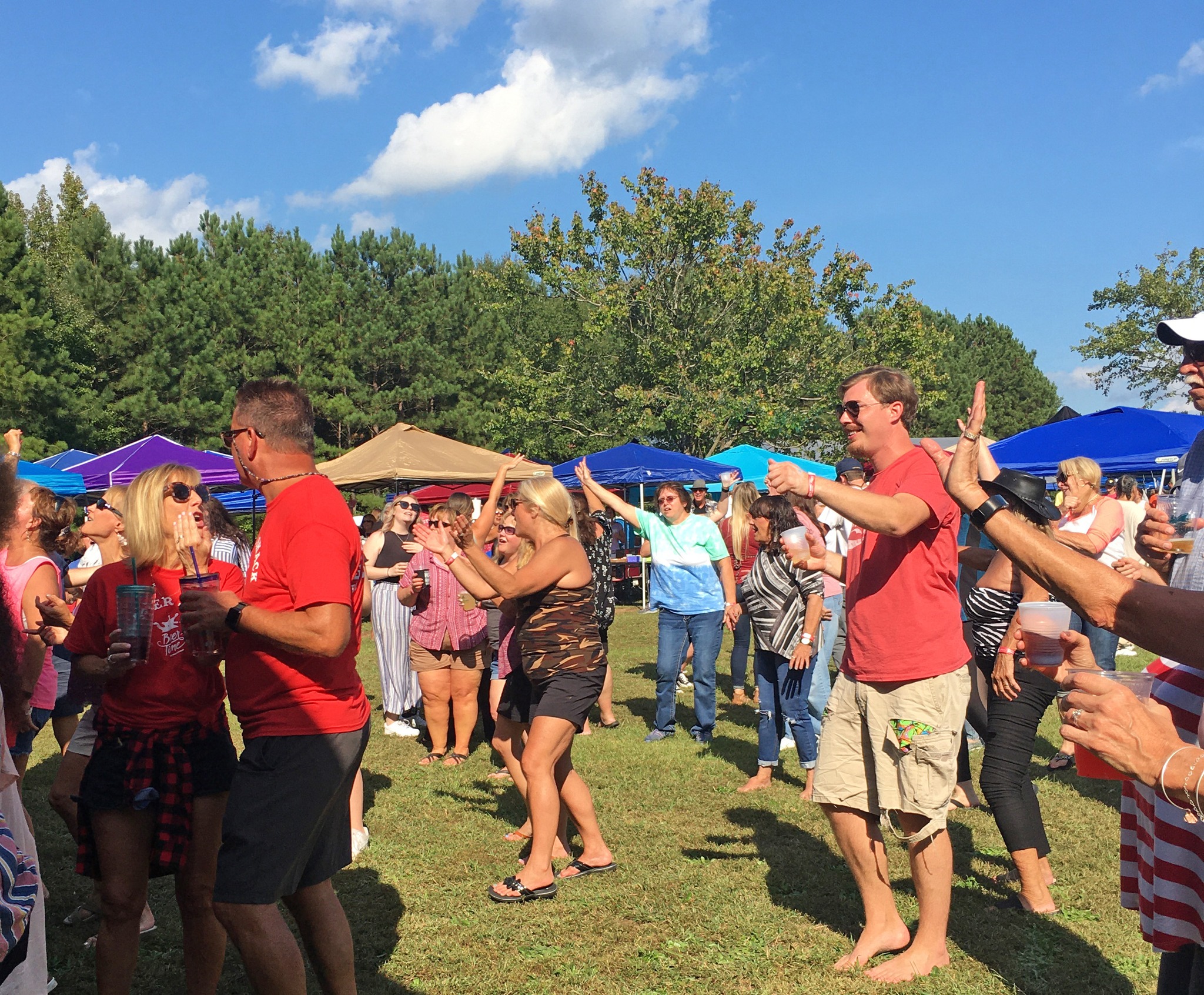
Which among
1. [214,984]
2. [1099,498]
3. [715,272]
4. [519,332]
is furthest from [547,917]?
[519,332]

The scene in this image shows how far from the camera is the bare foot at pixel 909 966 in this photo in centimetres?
372

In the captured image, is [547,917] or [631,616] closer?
[547,917]

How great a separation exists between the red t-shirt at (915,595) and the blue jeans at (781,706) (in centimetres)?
282

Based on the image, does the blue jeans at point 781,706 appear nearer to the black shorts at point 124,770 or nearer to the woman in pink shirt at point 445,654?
the woman in pink shirt at point 445,654

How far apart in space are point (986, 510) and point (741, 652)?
7479mm

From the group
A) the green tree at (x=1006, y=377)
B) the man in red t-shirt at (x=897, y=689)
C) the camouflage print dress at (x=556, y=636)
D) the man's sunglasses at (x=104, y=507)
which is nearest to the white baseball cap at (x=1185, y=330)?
the man in red t-shirt at (x=897, y=689)

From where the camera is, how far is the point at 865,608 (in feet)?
12.4

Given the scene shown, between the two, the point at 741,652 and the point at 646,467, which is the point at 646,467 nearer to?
the point at 646,467

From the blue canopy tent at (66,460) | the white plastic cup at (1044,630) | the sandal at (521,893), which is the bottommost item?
the sandal at (521,893)

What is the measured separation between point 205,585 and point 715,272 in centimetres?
2726

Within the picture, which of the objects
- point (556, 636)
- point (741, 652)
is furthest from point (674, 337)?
point (556, 636)

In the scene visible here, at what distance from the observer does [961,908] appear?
4.51 meters

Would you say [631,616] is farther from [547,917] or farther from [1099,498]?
[547,917]

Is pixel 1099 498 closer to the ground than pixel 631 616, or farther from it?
farther from it
